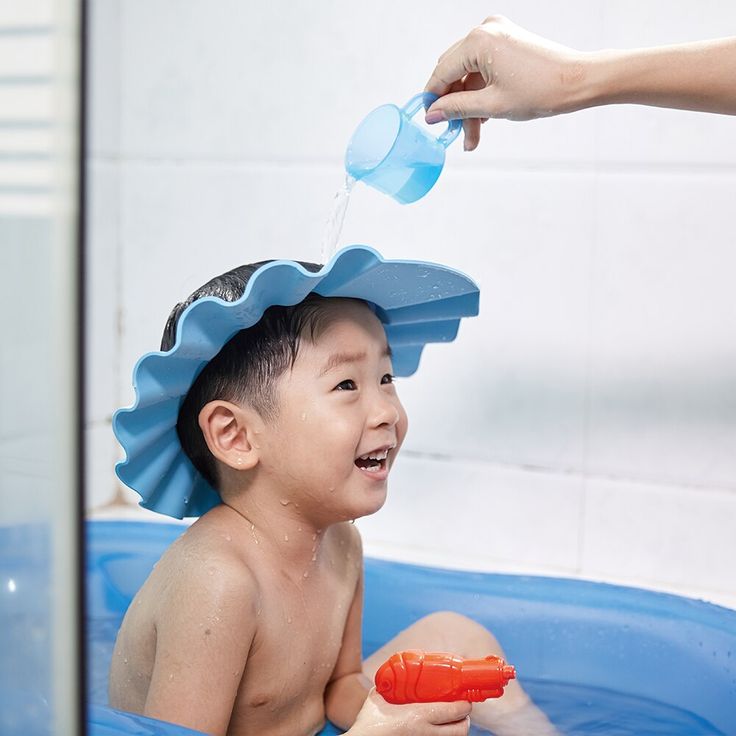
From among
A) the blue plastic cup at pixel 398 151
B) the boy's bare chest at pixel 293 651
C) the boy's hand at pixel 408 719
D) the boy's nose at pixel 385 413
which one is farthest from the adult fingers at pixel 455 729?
the blue plastic cup at pixel 398 151

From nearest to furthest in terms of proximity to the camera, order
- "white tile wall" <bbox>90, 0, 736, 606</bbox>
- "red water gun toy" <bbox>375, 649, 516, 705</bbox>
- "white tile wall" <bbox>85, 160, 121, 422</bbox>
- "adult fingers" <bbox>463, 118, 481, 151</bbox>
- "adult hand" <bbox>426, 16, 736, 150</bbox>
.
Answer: "red water gun toy" <bbox>375, 649, 516, 705</bbox>, "adult hand" <bbox>426, 16, 736, 150</bbox>, "adult fingers" <bbox>463, 118, 481, 151</bbox>, "white tile wall" <bbox>90, 0, 736, 606</bbox>, "white tile wall" <bbox>85, 160, 121, 422</bbox>

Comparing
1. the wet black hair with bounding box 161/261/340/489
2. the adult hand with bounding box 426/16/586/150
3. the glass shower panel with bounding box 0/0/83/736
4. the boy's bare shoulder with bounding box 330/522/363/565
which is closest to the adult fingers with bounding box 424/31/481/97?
the adult hand with bounding box 426/16/586/150

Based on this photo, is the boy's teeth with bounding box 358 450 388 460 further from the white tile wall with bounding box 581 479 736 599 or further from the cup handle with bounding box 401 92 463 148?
the white tile wall with bounding box 581 479 736 599

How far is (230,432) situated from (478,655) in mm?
390

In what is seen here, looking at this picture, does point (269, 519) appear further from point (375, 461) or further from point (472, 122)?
point (472, 122)

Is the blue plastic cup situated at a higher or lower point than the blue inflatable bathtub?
higher

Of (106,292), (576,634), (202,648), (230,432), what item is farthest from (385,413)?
(106,292)

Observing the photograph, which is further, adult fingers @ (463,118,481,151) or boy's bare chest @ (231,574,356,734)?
adult fingers @ (463,118,481,151)

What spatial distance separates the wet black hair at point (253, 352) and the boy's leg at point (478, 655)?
353 millimetres

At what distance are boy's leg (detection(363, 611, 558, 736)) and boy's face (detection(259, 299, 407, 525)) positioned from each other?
0.25 metres

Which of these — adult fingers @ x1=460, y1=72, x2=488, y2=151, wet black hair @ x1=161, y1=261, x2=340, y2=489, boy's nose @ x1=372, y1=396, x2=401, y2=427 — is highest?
adult fingers @ x1=460, y1=72, x2=488, y2=151

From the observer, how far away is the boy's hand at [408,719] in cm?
94

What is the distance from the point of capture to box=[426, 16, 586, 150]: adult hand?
103cm

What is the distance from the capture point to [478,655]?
1188 mm
